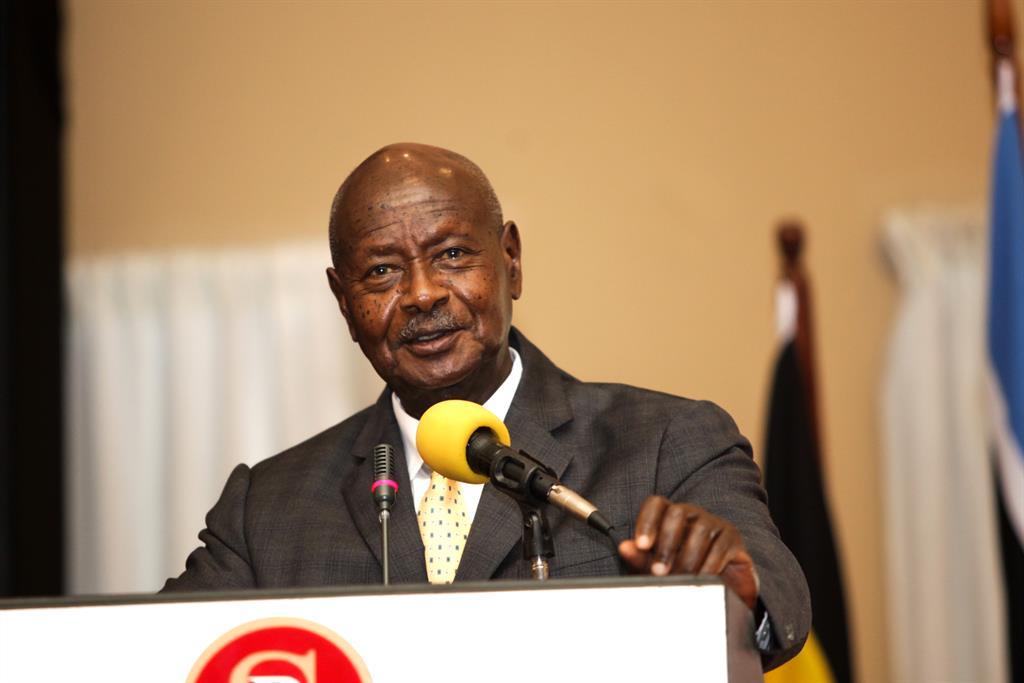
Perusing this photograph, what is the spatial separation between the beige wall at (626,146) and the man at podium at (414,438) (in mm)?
2022

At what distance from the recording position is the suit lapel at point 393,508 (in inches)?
97.9

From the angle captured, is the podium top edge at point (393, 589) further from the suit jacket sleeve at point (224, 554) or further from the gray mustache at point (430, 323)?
the gray mustache at point (430, 323)

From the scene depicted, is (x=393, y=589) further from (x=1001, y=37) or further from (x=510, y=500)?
(x=1001, y=37)

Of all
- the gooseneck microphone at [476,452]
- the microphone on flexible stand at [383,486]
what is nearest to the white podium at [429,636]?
the gooseneck microphone at [476,452]

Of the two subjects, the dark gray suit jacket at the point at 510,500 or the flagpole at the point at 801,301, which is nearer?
the dark gray suit jacket at the point at 510,500

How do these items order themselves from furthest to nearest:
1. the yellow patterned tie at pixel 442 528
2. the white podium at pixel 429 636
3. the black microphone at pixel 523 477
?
1. the yellow patterned tie at pixel 442 528
2. the black microphone at pixel 523 477
3. the white podium at pixel 429 636

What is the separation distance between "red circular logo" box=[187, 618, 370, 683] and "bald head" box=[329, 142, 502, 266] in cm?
113

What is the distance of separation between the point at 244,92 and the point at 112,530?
5.44ft

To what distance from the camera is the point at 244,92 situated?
16.6 ft

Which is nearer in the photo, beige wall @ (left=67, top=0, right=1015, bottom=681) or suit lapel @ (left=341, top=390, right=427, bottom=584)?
suit lapel @ (left=341, top=390, right=427, bottom=584)

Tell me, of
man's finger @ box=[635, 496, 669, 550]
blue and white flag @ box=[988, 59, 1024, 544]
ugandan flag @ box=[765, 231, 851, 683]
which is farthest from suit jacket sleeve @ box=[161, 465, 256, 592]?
blue and white flag @ box=[988, 59, 1024, 544]

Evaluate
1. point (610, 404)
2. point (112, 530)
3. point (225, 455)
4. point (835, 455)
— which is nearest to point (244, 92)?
point (225, 455)

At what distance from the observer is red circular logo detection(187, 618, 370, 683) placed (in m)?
1.70

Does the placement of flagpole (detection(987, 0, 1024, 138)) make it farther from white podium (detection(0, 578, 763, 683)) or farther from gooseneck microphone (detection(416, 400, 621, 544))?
white podium (detection(0, 578, 763, 683))
